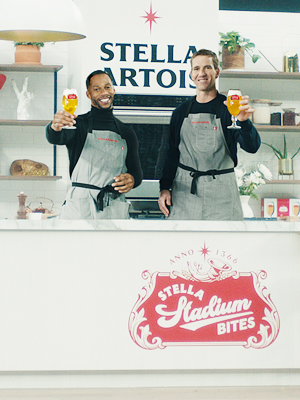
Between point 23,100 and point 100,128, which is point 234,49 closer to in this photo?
point 23,100

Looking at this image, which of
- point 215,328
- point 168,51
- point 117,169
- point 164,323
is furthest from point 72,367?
point 168,51

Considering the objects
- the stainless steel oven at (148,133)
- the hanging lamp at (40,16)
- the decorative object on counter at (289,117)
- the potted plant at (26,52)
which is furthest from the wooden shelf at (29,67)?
the hanging lamp at (40,16)

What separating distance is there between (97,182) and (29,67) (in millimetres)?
1957

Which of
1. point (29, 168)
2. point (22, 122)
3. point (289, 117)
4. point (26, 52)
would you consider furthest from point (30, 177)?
point (289, 117)

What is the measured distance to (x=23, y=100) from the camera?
4.38 m

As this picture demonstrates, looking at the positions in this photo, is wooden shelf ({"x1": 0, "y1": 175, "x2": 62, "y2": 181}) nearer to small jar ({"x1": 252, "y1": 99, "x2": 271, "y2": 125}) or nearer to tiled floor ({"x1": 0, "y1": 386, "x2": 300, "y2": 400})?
small jar ({"x1": 252, "y1": 99, "x2": 271, "y2": 125})

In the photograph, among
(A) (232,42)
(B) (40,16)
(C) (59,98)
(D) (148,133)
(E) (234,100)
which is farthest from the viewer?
(C) (59,98)

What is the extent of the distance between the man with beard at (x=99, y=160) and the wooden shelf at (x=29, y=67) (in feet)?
5.33

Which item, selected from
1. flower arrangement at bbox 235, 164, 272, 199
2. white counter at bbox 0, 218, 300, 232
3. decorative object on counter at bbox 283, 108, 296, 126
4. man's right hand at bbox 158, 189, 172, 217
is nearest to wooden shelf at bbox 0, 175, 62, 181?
flower arrangement at bbox 235, 164, 272, 199

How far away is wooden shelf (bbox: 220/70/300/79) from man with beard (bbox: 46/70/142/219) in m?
1.85

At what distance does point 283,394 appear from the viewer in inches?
87.2

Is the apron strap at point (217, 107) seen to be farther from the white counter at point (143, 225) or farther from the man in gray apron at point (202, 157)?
the white counter at point (143, 225)

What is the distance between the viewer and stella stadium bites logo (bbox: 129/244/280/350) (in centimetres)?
220

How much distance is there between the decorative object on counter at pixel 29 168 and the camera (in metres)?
4.37
